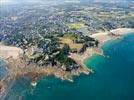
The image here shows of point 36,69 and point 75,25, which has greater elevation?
point 36,69

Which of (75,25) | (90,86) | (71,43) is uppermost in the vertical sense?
(71,43)

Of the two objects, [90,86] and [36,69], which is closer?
[90,86]

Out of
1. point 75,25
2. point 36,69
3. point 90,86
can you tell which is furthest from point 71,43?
point 75,25

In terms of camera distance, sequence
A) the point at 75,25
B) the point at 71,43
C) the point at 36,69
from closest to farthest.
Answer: the point at 36,69 → the point at 71,43 → the point at 75,25

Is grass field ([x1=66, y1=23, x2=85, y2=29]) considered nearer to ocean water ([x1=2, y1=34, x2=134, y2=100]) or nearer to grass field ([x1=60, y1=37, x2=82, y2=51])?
grass field ([x1=60, y1=37, x2=82, y2=51])

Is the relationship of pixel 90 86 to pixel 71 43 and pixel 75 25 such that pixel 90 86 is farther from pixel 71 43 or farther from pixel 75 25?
pixel 75 25

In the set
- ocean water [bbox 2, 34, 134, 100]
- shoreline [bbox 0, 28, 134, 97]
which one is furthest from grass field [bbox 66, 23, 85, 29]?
ocean water [bbox 2, 34, 134, 100]

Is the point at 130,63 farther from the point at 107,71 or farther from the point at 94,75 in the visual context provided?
the point at 94,75

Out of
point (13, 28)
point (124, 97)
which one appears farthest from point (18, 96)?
point (13, 28)
